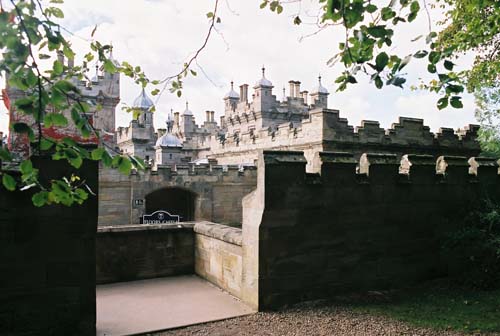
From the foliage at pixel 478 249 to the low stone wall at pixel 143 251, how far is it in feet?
14.7

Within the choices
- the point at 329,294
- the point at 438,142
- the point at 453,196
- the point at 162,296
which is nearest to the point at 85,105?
the point at 162,296

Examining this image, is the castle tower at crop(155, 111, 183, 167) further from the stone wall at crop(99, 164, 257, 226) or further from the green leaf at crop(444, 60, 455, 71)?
the green leaf at crop(444, 60, 455, 71)

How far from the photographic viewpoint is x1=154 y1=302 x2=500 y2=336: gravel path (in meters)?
4.46

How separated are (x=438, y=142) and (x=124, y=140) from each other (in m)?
21.3

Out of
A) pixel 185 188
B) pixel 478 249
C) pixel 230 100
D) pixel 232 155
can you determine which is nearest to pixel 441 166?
pixel 478 249

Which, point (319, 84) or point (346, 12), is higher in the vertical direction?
point (319, 84)

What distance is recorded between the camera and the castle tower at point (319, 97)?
34.4m

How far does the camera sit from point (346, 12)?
10.6 ft

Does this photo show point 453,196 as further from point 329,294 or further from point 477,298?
point 329,294

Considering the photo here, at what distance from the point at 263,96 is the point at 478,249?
25.9m

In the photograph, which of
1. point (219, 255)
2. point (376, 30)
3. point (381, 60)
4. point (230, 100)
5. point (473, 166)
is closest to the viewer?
point (381, 60)

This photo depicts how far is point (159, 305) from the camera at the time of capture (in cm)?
544

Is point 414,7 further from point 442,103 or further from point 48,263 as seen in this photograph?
point 48,263

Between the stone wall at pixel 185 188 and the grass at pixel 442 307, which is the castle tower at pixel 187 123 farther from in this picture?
the grass at pixel 442 307
